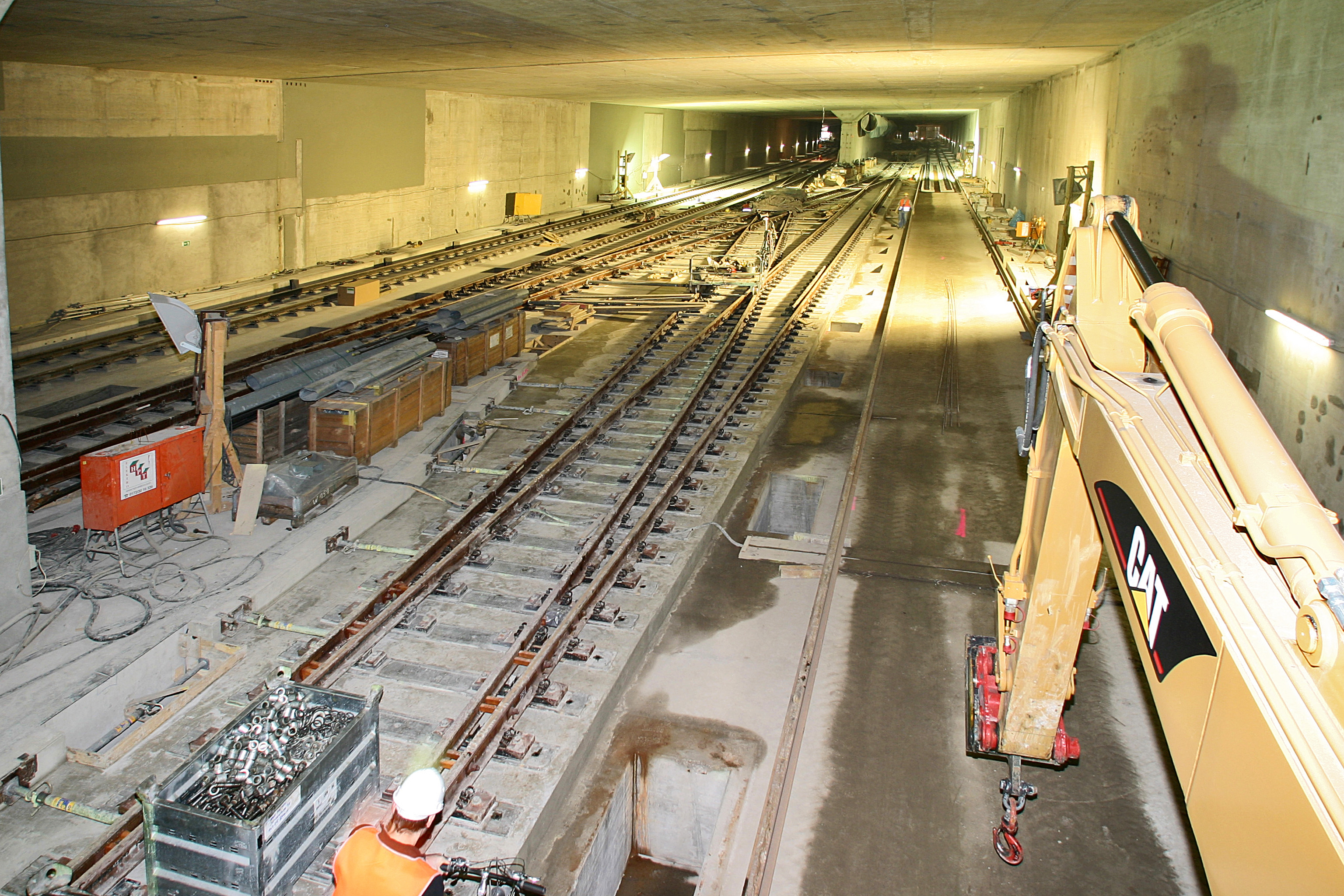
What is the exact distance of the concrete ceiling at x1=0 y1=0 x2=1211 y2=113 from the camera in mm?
12023

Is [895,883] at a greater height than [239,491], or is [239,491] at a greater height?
[239,491]

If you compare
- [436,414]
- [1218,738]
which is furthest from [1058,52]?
[1218,738]

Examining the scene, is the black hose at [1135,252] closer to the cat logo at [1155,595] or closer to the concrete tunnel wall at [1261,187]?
the cat logo at [1155,595]

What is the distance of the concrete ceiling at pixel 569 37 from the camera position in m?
12.0

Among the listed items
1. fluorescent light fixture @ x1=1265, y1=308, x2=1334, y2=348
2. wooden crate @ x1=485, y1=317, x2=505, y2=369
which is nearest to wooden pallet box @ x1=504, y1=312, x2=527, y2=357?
wooden crate @ x1=485, y1=317, x2=505, y2=369

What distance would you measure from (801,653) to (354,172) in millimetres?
23743

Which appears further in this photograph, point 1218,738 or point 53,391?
point 53,391

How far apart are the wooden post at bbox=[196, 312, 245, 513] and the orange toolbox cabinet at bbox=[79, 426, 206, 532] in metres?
0.19

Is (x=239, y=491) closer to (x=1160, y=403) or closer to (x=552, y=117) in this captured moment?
(x=1160, y=403)

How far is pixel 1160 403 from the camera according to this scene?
3.15 metres

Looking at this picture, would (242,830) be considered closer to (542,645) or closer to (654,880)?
(542,645)

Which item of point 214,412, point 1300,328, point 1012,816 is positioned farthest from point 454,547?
point 1300,328

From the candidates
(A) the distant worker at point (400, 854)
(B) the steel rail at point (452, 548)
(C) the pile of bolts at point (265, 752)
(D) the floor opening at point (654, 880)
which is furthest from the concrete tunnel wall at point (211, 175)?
(A) the distant worker at point (400, 854)

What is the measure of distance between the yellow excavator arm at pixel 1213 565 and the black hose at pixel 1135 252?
1 centimetres
